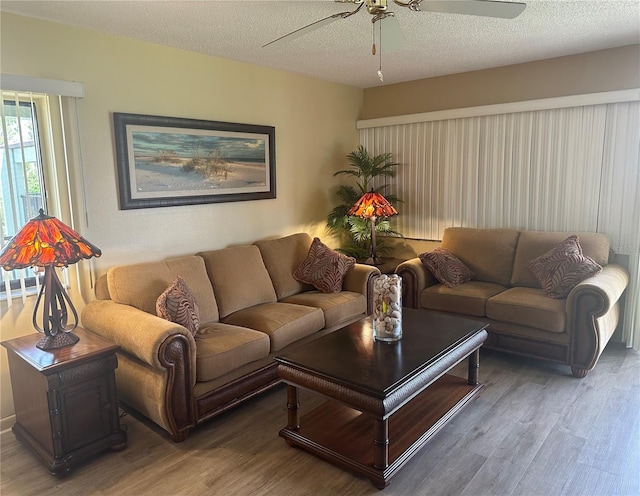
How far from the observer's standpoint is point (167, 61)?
11.6 feet

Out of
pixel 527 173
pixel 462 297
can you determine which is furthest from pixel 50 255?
pixel 527 173

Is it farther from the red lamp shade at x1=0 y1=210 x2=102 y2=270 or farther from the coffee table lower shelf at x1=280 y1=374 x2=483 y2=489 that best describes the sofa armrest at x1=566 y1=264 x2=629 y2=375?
the red lamp shade at x1=0 y1=210 x2=102 y2=270

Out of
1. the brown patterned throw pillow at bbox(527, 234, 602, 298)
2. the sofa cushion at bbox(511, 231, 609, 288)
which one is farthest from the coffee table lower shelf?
the sofa cushion at bbox(511, 231, 609, 288)

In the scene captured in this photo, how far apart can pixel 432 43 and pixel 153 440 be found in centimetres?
347

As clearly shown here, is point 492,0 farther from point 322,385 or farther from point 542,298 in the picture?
point 542,298

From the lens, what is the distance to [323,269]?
13.5 feet

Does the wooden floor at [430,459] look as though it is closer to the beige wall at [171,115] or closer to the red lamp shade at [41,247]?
the beige wall at [171,115]

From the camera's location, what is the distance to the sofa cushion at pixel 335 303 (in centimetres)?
373

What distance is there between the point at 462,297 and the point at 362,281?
2.91ft

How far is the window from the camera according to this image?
282 cm

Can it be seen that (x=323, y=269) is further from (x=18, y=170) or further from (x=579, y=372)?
(x=18, y=170)

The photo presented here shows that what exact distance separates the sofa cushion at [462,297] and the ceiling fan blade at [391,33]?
2.20 meters

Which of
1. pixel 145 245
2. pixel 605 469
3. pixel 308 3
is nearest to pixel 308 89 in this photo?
pixel 308 3

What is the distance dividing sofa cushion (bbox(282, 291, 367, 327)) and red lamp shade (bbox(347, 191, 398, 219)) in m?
0.91
